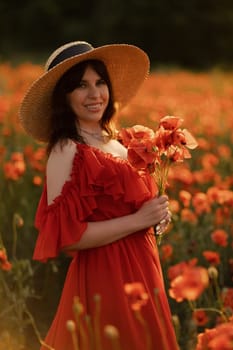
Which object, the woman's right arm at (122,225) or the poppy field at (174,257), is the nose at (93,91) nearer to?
the woman's right arm at (122,225)

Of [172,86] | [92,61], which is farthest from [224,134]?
[172,86]

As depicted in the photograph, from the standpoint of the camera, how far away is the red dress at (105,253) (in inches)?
90.4

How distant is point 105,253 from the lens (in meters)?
2.35

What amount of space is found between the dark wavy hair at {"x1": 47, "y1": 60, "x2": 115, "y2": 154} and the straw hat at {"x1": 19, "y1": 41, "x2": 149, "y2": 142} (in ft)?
0.07

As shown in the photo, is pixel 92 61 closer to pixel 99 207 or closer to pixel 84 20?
pixel 99 207

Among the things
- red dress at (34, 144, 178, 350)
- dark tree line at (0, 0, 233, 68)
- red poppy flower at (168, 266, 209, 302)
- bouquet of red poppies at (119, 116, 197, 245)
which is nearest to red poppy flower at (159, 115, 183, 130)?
bouquet of red poppies at (119, 116, 197, 245)

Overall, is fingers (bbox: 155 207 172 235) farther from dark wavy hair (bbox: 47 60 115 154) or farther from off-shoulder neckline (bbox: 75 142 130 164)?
Result: dark wavy hair (bbox: 47 60 115 154)

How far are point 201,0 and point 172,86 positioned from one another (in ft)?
46.6

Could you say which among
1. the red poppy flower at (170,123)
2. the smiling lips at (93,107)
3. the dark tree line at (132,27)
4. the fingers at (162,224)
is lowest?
the fingers at (162,224)

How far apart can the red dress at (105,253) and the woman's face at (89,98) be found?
13 cm

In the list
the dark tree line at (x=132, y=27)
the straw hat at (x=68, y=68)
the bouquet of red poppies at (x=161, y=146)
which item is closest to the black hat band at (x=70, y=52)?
the straw hat at (x=68, y=68)

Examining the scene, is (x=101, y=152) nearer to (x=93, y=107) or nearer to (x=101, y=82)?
(x=93, y=107)

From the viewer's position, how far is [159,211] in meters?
2.34

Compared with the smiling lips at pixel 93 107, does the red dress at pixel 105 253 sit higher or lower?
lower
